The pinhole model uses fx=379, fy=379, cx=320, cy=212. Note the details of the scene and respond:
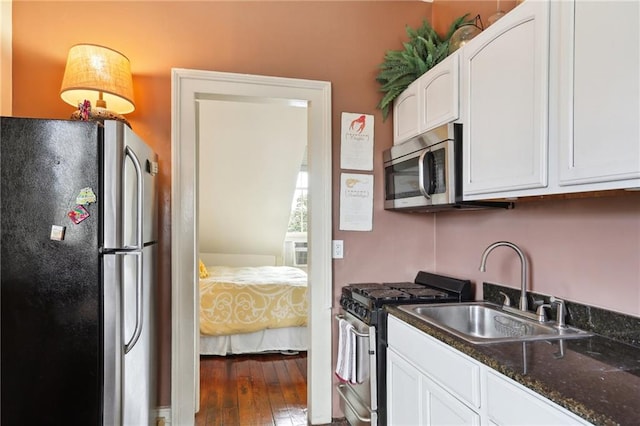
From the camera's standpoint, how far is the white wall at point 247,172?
4.30 meters

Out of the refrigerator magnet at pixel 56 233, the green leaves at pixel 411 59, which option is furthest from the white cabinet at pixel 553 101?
the refrigerator magnet at pixel 56 233

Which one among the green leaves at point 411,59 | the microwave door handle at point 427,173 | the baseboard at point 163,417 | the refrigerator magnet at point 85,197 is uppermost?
the green leaves at point 411,59

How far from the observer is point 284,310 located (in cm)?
372

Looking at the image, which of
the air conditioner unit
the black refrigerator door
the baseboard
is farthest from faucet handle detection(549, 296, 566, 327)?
the air conditioner unit

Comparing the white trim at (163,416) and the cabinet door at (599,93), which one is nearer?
the cabinet door at (599,93)

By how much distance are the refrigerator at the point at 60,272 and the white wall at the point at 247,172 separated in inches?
91.3

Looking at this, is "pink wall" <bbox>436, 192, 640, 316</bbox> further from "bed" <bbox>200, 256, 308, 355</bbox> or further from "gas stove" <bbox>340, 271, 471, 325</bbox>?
"bed" <bbox>200, 256, 308, 355</bbox>

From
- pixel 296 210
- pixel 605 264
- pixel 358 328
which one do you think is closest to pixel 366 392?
pixel 358 328

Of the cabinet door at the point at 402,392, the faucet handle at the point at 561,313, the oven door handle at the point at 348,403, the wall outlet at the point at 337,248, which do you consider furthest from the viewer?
the wall outlet at the point at 337,248

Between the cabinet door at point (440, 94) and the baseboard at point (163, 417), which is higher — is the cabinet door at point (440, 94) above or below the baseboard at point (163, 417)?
above

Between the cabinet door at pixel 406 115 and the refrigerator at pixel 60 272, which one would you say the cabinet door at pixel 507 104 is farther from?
the refrigerator at pixel 60 272

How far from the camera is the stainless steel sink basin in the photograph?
168cm

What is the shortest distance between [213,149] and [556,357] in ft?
13.6

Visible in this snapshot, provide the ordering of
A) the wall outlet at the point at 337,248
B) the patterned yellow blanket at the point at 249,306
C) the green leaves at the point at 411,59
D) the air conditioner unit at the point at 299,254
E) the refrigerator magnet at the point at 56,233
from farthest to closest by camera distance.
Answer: the air conditioner unit at the point at 299,254
the patterned yellow blanket at the point at 249,306
the wall outlet at the point at 337,248
the green leaves at the point at 411,59
the refrigerator magnet at the point at 56,233
